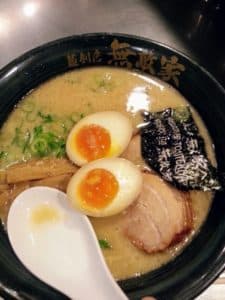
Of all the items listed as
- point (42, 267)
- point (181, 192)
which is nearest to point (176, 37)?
point (181, 192)

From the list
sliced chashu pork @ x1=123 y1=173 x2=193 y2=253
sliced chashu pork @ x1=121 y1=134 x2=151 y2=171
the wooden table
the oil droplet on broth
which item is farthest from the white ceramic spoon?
the wooden table

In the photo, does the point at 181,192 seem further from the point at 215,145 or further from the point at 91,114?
the point at 91,114

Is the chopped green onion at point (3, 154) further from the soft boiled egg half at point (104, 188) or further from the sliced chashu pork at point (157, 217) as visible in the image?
the sliced chashu pork at point (157, 217)

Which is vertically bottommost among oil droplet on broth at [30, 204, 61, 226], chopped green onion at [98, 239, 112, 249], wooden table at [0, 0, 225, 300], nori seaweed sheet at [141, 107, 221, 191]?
chopped green onion at [98, 239, 112, 249]

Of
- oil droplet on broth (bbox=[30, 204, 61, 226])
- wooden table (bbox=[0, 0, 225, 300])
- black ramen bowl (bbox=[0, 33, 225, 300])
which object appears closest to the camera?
black ramen bowl (bbox=[0, 33, 225, 300])

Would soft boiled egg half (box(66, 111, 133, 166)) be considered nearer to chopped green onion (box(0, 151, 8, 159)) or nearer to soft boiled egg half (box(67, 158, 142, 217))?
soft boiled egg half (box(67, 158, 142, 217))

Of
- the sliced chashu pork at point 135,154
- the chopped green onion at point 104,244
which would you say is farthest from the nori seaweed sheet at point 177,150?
the chopped green onion at point 104,244
